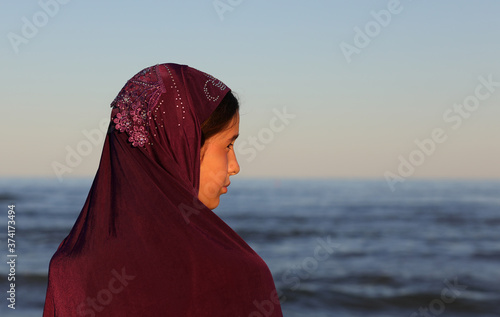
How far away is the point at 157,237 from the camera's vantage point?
1.48 metres

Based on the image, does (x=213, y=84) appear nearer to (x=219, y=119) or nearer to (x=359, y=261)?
(x=219, y=119)

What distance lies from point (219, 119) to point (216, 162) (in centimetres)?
12

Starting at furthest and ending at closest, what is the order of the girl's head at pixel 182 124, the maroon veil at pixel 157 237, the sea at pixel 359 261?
the sea at pixel 359 261 < the girl's head at pixel 182 124 < the maroon veil at pixel 157 237

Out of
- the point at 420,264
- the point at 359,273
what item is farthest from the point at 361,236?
the point at 359,273

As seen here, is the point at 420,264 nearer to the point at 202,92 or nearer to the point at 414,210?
the point at 202,92

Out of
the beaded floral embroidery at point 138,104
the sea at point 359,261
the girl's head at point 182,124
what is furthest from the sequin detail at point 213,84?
the sea at point 359,261

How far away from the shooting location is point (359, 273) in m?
12.3

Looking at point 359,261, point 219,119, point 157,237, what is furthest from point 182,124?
point 359,261

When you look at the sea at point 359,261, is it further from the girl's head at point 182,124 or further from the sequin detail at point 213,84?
the sequin detail at point 213,84

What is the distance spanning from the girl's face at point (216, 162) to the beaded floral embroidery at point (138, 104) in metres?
0.18

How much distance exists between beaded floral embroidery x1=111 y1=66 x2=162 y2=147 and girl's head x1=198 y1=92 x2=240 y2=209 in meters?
0.16

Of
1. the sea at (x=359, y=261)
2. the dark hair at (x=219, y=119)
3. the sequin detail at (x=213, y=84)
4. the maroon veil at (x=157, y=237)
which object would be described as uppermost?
the sequin detail at (x=213, y=84)

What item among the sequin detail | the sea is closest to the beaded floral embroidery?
the sequin detail

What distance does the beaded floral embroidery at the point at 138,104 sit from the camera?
5.30 feet
